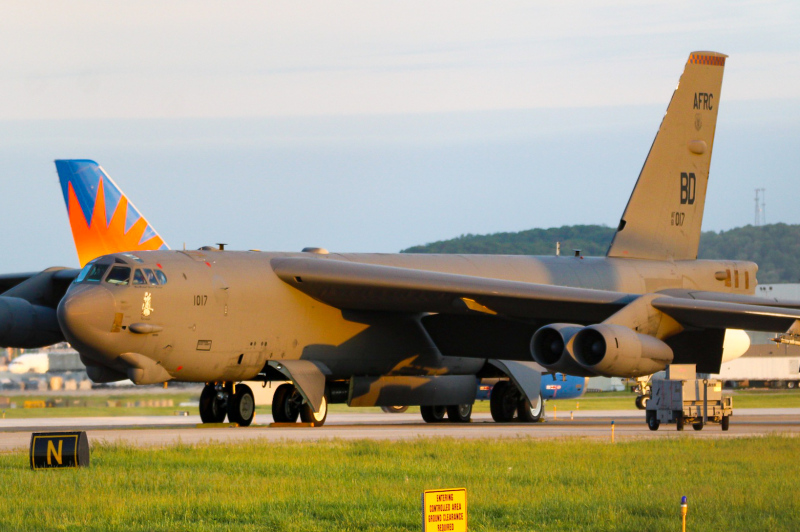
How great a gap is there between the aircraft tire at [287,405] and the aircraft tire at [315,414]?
0.17 meters

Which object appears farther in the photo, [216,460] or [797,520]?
[216,460]

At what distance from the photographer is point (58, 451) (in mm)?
13914

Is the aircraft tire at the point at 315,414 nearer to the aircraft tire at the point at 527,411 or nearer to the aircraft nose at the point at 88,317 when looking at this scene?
the aircraft nose at the point at 88,317

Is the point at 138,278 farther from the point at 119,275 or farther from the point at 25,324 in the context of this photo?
the point at 25,324

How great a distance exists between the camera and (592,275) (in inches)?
1062

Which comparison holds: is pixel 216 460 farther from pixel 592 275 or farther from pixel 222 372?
pixel 592 275

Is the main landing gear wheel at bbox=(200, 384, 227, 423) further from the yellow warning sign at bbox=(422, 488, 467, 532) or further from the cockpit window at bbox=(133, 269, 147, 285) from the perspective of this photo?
the yellow warning sign at bbox=(422, 488, 467, 532)

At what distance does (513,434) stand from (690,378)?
4226 mm

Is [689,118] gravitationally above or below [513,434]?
above

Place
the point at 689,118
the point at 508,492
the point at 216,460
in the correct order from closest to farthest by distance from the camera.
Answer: the point at 508,492
the point at 216,460
the point at 689,118

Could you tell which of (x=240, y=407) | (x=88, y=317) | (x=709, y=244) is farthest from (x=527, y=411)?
(x=709, y=244)

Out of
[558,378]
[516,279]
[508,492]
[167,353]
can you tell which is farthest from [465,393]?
[508,492]

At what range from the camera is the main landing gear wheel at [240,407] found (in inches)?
924

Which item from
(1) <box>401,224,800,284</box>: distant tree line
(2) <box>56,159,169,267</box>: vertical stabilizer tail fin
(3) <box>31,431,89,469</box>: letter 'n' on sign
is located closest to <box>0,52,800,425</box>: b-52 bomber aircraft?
(2) <box>56,159,169,267</box>: vertical stabilizer tail fin
